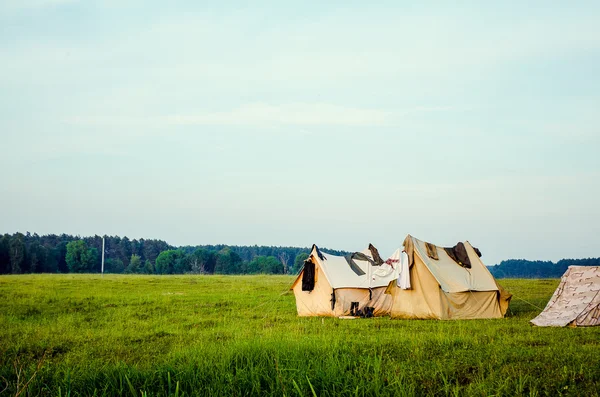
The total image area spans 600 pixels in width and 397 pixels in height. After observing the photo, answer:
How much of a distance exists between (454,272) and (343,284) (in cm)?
394

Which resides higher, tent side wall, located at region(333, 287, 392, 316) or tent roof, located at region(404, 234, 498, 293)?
tent roof, located at region(404, 234, 498, 293)

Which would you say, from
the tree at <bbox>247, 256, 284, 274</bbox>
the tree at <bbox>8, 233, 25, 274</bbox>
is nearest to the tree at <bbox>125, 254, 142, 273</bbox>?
the tree at <bbox>247, 256, 284, 274</bbox>

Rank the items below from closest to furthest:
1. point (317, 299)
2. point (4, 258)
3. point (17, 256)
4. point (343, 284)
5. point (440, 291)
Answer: point (440, 291) < point (343, 284) < point (317, 299) < point (17, 256) < point (4, 258)

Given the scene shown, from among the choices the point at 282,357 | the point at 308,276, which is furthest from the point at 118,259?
the point at 282,357

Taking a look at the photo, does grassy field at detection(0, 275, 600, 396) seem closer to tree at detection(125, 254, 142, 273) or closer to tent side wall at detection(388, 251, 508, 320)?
tent side wall at detection(388, 251, 508, 320)

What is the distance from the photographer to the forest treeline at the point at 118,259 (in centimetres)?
8250

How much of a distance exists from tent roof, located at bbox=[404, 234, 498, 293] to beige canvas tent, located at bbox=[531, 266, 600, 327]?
8.33 feet

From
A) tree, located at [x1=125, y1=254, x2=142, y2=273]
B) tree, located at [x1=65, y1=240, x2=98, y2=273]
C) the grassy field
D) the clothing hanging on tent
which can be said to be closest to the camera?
the grassy field

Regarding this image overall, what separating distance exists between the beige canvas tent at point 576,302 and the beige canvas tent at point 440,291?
221cm

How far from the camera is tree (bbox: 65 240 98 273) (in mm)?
93000

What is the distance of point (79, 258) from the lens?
93875 mm

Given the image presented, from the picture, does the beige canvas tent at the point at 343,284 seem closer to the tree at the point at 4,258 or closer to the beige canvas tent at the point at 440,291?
the beige canvas tent at the point at 440,291

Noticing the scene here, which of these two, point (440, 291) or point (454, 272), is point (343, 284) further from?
point (454, 272)

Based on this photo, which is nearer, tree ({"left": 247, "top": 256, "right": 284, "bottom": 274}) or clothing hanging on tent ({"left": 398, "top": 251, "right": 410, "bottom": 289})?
clothing hanging on tent ({"left": 398, "top": 251, "right": 410, "bottom": 289})
